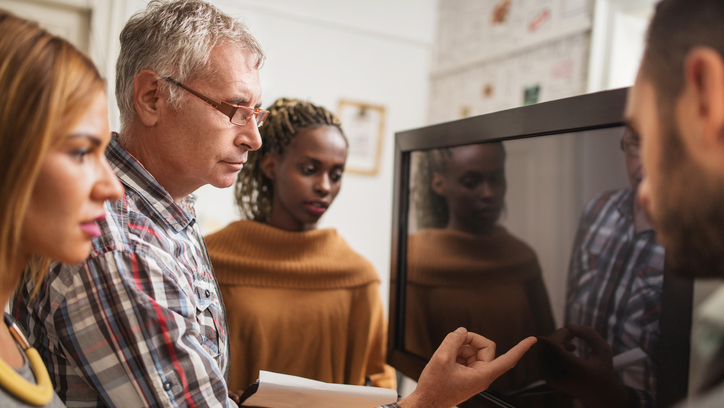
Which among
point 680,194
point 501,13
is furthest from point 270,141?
point 501,13

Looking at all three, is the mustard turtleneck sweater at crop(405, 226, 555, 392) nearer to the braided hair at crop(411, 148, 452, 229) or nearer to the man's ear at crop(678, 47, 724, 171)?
the braided hair at crop(411, 148, 452, 229)

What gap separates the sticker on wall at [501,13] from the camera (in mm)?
2844

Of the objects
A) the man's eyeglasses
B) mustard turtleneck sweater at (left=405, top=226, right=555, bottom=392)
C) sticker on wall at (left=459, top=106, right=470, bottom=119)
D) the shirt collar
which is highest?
sticker on wall at (left=459, top=106, right=470, bottom=119)

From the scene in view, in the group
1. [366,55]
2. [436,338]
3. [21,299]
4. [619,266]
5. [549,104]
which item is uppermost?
[366,55]

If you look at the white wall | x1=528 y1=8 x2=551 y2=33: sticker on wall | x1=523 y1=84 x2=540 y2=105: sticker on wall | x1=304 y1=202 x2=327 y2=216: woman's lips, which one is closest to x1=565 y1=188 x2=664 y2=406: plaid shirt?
x1=304 y1=202 x2=327 y2=216: woman's lips

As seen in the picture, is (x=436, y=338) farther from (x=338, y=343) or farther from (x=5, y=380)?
(x=5, y=380)

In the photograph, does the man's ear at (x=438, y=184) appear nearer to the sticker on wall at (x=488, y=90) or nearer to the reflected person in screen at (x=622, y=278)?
the reflected person in screen at (x=622, y=278)

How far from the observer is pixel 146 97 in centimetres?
90

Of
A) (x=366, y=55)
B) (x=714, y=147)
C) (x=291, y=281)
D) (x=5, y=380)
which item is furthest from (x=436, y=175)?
(x=366, y=55)

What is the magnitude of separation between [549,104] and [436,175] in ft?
1.06

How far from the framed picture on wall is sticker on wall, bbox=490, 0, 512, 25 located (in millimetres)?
848

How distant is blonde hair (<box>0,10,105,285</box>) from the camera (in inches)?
20.4

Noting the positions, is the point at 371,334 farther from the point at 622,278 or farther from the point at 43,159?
the point at 43,159

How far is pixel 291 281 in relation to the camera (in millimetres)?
1386
